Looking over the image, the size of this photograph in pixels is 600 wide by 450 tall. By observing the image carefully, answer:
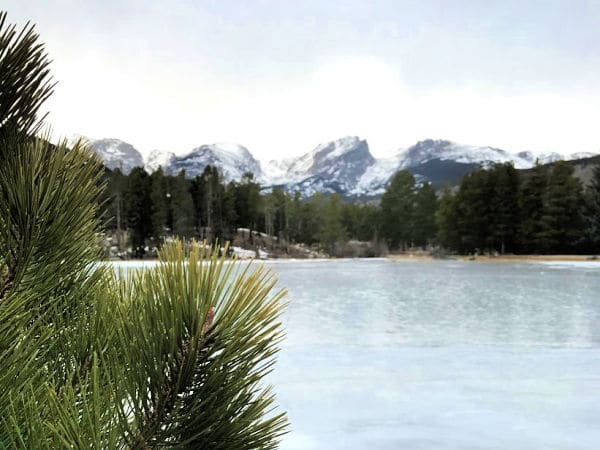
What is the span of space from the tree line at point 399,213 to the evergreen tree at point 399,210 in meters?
0.13

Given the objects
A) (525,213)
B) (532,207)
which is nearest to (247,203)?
(525,213)

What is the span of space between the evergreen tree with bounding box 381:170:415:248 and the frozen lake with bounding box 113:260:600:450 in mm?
65389

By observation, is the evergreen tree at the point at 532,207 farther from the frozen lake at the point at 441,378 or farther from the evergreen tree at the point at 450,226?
the frozen lake at the point at 441,378

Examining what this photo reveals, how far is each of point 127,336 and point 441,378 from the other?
5.78 m

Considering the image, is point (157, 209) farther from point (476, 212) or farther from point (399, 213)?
point (399, 213)

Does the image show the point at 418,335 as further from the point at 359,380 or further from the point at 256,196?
the point at 256,196

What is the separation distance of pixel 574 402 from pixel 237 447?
4989 mm

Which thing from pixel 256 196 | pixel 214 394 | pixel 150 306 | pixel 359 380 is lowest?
pixel 359 380

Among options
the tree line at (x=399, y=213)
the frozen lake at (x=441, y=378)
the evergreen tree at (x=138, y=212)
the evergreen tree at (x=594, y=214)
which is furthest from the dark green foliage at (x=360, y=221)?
the frozen lake at (x=441, y=378)

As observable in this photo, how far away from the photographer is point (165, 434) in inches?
33.9

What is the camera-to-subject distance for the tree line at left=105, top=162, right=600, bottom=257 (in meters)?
52.7

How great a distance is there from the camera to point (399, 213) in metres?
77.7

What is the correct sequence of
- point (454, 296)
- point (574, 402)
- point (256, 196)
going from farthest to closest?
1. point (256, 196)
2. point (454, 296)
3. point (574, 402)

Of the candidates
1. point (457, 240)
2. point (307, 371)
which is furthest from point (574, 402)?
Answer: point (457, 240)
